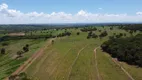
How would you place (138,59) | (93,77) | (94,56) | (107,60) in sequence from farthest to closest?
(94,56) → (107,60) → (138,59) → (93,77)

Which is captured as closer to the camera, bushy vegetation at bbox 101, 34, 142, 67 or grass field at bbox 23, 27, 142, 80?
grass field at bbox 23, 27, 142, 80

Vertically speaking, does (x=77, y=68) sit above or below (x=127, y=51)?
below

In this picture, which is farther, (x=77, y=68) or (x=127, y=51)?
(x=127, y=51)

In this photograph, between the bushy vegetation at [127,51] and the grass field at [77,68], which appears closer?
the grass field at [77,68]

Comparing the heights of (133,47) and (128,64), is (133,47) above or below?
above

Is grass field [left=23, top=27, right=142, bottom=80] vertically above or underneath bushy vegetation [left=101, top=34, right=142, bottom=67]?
underneath

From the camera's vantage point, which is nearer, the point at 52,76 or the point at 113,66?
the point at 52,76

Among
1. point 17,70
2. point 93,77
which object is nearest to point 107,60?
point 93,77

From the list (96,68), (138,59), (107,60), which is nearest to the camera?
(96,68)

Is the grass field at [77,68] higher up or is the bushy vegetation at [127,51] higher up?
the bushy vegetation at [127,51]

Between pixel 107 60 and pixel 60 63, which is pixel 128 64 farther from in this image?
pixel 60 63
